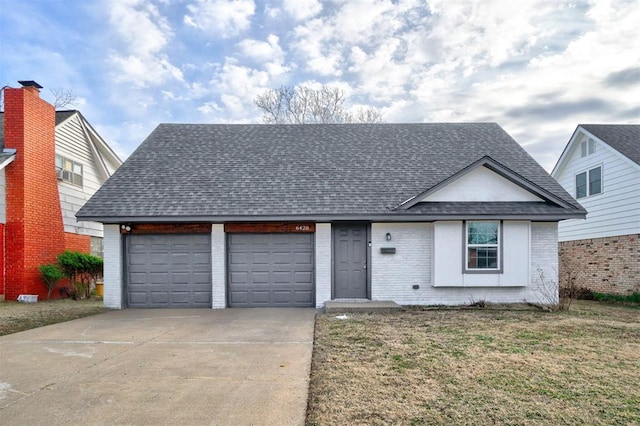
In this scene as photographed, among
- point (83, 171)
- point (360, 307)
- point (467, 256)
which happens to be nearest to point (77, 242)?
point (83, 171)

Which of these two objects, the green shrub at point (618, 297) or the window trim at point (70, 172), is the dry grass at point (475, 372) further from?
the window trim at point (70, 172)

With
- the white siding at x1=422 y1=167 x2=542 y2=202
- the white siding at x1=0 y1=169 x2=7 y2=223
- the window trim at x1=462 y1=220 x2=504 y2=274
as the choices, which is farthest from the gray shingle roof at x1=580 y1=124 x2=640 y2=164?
the white siding at x1=0 y1=169 x2=7 y2=223

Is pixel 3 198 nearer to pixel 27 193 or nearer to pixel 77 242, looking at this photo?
pixel 27 193

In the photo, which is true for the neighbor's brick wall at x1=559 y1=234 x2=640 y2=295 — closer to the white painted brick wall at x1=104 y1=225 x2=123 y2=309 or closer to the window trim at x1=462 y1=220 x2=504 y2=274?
the window trim at x1=462 y1=220 x2=504 y2=274

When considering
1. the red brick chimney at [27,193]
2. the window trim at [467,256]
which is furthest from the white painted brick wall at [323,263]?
the red brick chimney at [27,193]

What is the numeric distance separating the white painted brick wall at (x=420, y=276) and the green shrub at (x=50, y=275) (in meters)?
10.8

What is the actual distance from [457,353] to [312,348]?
228cm

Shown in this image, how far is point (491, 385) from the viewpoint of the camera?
15.3 feet

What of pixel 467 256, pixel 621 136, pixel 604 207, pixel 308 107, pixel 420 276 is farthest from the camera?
pixel 308 107

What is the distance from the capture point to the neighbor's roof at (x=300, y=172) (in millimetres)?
10852

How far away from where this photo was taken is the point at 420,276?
1112 cm

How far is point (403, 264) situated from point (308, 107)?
20.5m

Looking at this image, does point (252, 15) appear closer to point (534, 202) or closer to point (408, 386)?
point (534, 202)

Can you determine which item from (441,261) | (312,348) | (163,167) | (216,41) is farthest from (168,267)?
(216,41)
